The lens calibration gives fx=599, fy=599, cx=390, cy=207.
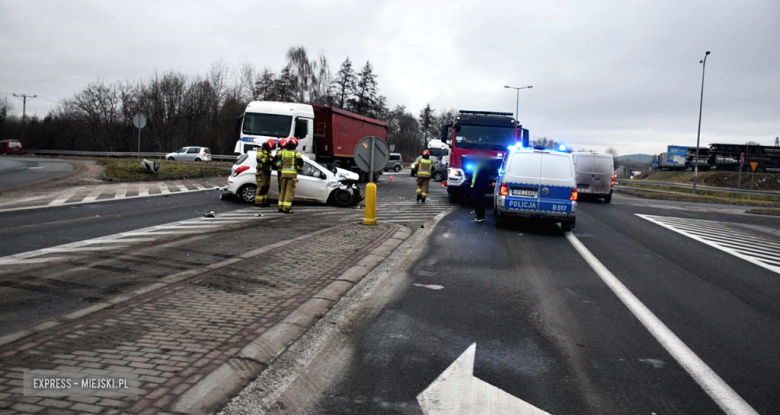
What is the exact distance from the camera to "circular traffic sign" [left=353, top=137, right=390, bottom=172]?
43.6 feet

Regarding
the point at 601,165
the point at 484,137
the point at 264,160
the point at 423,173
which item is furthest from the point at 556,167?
the point at 601,165

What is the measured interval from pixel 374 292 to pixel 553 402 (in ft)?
11.4

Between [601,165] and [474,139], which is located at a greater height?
[474,139]

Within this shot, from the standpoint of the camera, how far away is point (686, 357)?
5148 millimetres

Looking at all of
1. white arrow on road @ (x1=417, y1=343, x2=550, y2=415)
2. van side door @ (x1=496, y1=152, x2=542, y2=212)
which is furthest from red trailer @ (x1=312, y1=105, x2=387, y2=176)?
white arrow on road @ (x1=417, y1=343, x2=550, y2=415)

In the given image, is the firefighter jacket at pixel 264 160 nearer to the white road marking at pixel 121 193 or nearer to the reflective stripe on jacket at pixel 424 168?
the white road marking at pixel 121 193

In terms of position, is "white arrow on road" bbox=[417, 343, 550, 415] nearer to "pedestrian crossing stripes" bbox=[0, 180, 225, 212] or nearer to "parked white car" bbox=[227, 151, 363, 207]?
"parked white car" bbox=[227, 151, 363, 207]

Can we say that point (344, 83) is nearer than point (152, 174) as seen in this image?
No

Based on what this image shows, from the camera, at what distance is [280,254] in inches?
361

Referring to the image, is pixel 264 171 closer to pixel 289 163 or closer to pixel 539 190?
pixel 289 163

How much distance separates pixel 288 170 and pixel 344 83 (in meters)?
54.7

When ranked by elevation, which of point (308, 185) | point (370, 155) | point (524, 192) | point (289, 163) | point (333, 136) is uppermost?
point (333, 136)

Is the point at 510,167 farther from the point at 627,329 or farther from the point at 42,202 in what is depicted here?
the point at 42,202

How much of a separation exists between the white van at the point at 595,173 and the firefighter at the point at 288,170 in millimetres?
15785
